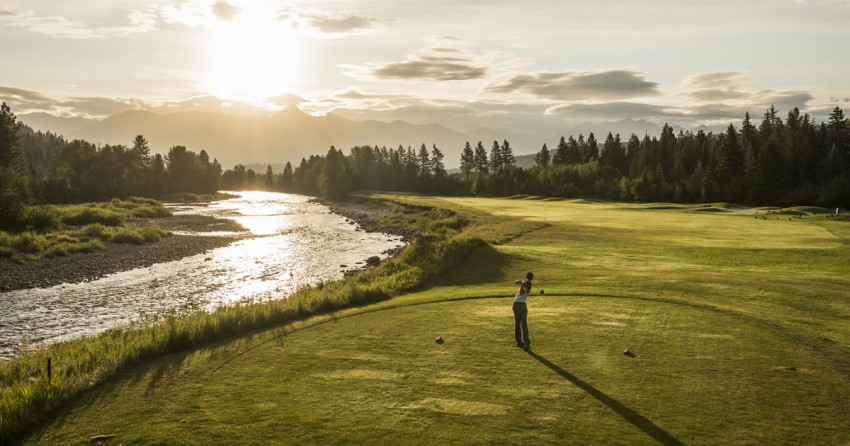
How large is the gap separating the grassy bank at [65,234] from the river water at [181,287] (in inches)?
374

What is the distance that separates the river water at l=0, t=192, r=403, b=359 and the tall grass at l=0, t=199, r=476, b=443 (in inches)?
228

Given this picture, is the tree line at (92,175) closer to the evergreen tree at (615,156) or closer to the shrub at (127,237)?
the shrub at (127,237)

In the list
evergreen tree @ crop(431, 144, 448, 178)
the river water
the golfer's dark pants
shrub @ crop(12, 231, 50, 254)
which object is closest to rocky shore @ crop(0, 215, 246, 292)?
the river water

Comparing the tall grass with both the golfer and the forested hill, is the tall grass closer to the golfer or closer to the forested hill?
the golfer

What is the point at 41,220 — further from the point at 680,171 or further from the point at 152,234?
the point at 680,171

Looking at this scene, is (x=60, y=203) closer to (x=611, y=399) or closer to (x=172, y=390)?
(x=172, y=390)

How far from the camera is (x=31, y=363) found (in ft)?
55.5

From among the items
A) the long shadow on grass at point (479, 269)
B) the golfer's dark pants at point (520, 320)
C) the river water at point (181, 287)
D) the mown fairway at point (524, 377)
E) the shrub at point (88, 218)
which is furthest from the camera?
the shrub at point (88, 218)

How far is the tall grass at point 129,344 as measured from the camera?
1282 centimetres

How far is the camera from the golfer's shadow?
35.0 feet

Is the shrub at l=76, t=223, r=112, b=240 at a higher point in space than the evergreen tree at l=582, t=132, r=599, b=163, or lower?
lower

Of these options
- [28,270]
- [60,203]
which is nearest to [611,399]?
[28,270]

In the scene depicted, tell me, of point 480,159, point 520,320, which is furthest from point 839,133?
point 520,320

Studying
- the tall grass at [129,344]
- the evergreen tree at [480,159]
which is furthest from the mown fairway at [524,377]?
the evergreen tree at [480,159]
